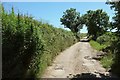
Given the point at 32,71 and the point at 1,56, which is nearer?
the point at 1,56

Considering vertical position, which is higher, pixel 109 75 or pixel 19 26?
pixel 19 26

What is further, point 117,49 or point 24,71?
point 117,49

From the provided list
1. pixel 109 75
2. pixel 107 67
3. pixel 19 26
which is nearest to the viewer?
pixel 19 26

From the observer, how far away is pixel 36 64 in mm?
11945

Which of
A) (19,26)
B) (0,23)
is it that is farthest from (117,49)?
(0,23)

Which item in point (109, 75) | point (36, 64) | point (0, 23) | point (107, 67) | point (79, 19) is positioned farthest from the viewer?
point (79, 19)

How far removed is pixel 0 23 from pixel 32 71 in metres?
2.76

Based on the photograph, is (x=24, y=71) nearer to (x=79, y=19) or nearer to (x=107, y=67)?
(x=107, y=67)

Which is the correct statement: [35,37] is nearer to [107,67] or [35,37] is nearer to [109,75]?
[109,75]

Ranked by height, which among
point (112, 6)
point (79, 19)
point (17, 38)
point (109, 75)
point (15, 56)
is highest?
point (79, 19)

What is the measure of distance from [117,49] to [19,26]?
6117mm

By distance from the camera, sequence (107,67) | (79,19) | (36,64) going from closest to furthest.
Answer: (36,64) → (107,67) → (79,19)

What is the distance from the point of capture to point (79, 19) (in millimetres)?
106188

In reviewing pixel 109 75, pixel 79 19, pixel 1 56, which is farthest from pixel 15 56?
pixel 79 19
